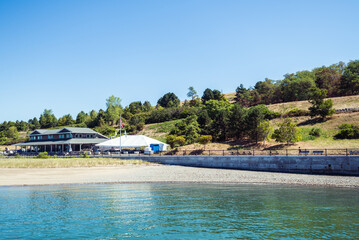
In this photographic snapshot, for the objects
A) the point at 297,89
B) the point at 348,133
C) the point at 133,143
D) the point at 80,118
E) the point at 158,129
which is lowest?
the point at 133,143

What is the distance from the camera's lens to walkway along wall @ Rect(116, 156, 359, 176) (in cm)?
2585

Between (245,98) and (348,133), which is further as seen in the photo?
(245,98)

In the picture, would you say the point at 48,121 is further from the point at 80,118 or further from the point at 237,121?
the point at 237,121

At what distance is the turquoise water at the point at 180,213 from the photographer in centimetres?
1140

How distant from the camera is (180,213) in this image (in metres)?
14.4

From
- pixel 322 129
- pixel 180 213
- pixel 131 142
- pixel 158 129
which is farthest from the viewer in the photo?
pixel 158 129

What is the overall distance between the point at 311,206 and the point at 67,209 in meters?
13.1

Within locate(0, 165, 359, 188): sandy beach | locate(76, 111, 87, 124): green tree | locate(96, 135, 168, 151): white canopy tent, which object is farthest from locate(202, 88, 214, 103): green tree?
locate(0, 165, 359, 188): sandy beach

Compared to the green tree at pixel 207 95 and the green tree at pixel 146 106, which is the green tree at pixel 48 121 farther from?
the green tree at pixel 207 95

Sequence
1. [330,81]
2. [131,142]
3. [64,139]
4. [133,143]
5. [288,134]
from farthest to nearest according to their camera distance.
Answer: [330,81], [64,139], [131,142], [133,143], [288,134]

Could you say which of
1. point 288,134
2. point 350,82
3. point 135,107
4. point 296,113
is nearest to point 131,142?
point 288,134

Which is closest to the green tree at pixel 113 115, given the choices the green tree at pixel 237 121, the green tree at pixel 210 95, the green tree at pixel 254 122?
the green tree at pixel 210 95

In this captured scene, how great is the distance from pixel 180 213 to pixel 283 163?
58.7 feet

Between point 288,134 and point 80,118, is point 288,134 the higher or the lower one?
the lower one
